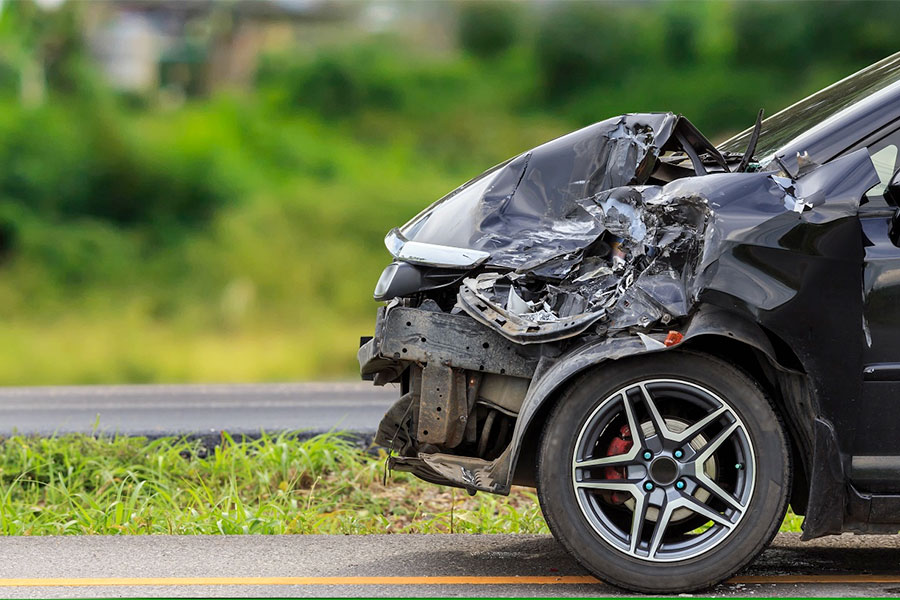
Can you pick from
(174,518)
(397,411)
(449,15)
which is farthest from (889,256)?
(449,15)

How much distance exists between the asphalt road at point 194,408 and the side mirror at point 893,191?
451cm

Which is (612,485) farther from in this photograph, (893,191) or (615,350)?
(893,191)

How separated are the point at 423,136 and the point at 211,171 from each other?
4.91 metres

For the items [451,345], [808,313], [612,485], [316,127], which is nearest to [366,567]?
[451,345]

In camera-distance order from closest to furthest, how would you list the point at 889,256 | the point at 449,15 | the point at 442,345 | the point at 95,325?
1. the point at 889,256
2. the point at 442,345
3. the point at 95,325
4. the point at 449,15

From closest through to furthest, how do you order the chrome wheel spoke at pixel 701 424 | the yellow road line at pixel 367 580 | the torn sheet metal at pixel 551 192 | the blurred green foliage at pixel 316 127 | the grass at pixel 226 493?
the chrome wheel spoke at pixel 701 424 < the yellow road line at pixel 367 580 < the torn sheet metal at pixel 551 192 < the grass at pixel 226 493 < the blurred green foliage at pixel 316 127

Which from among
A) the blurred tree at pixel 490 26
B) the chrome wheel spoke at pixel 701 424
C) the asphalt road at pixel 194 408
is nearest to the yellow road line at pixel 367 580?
the chrome wheel spoke at pixel 701 424

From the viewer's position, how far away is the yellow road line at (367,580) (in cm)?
459

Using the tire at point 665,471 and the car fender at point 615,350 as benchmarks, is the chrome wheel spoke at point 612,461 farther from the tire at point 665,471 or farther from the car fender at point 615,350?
the car fender at point 615,350

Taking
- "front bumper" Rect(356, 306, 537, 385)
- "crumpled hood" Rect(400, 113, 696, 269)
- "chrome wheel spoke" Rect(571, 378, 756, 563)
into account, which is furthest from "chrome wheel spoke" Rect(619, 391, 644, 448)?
"crumpled hood" Rect(400, 113, 696, 269)

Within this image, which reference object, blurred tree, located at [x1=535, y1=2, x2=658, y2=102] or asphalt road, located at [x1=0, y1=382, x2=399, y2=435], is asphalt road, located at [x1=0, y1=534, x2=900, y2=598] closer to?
asphalt road, located at [x1=0, y1=382, x2=399, y2=435]

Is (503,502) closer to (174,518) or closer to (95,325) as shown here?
(174,518)

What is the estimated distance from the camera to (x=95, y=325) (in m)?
22.1

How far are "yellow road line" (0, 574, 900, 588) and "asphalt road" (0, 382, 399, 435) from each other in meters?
3.36
